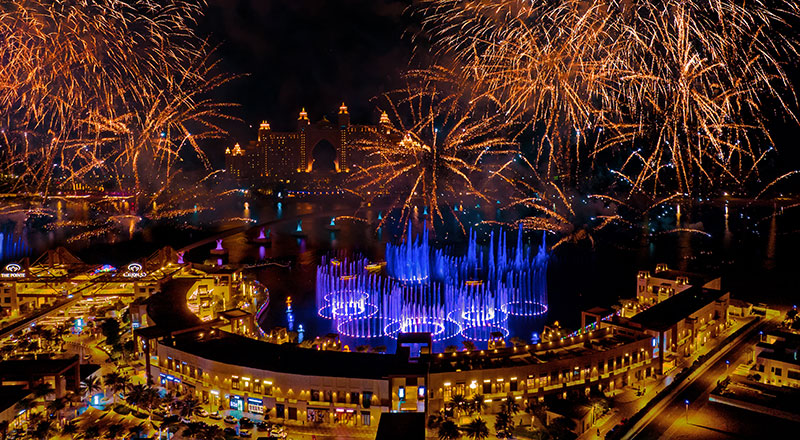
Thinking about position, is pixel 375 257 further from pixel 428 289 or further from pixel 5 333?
pixel 5 333

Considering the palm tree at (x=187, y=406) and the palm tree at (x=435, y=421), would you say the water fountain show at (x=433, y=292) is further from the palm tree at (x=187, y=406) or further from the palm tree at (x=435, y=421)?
the palm tree at (x=187, y=406)

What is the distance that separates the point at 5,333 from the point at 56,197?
4264cm

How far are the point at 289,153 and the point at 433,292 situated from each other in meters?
54.3

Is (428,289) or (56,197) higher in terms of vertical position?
(56,197)

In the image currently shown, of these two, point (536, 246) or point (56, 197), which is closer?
point (536, 246)

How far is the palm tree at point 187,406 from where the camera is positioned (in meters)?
11.1

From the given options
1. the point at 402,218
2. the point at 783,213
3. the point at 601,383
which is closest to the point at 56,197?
the point at 402,218

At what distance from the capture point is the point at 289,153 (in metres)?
75.2

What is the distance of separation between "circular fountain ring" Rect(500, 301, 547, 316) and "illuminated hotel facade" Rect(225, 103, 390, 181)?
53.1 metres

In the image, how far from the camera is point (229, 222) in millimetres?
48062

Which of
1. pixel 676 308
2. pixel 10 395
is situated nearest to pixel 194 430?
pixel 10 395

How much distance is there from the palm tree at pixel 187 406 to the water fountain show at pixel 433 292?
23.9ft

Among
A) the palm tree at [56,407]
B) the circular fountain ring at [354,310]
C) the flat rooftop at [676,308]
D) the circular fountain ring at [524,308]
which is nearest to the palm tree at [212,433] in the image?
the palm tree at [56,407]

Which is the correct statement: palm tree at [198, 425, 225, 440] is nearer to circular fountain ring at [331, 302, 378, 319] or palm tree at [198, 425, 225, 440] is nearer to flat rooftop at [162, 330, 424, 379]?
flat rooftop at [162, 330, 424, 379]
